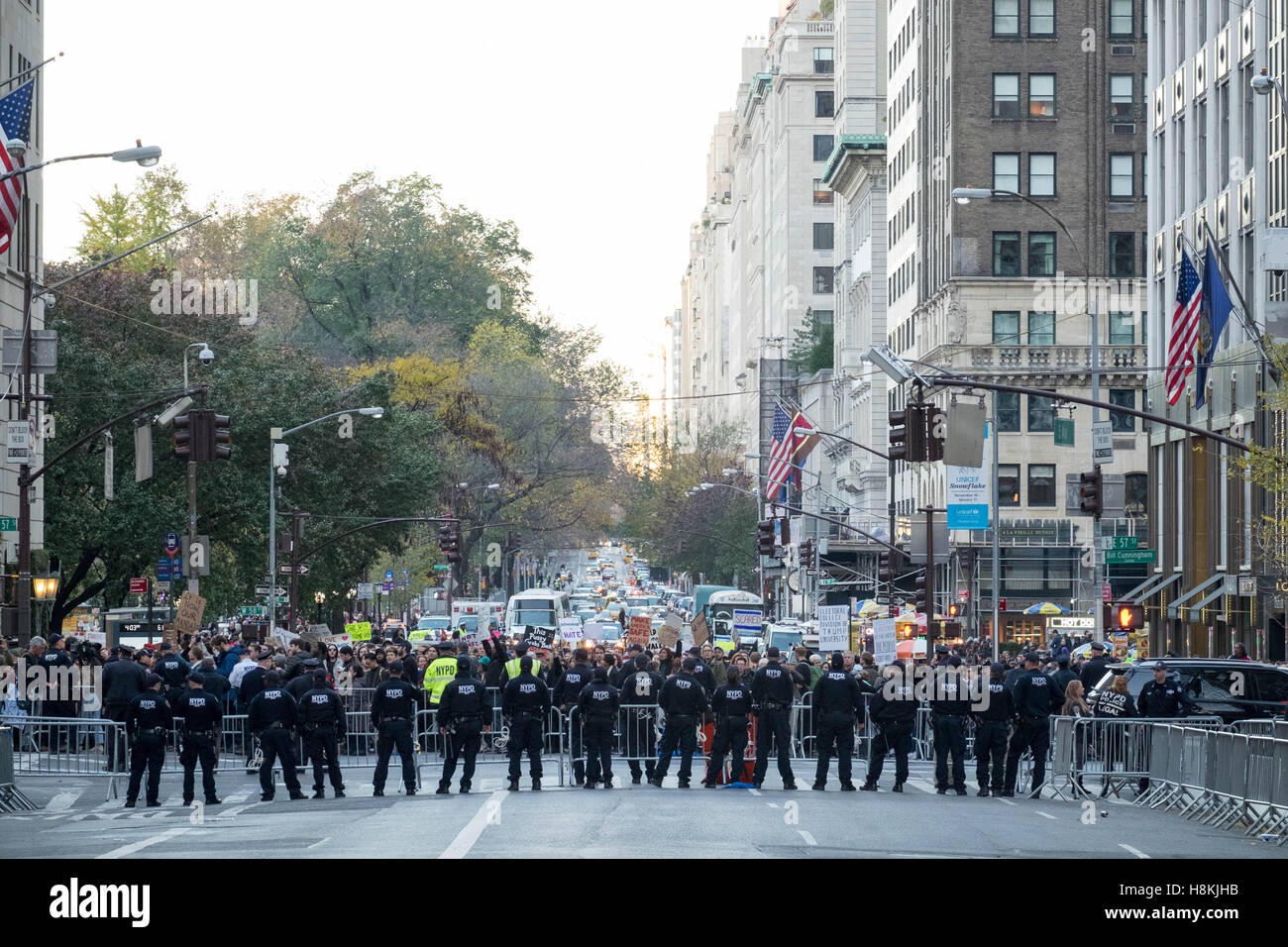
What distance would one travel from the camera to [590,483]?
96.1 metres

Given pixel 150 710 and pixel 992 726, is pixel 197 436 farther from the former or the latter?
pixel 992 726

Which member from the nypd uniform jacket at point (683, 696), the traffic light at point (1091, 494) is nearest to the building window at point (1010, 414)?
the traffic light at point (1091, 494)

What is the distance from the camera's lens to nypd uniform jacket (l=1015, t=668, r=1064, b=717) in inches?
989

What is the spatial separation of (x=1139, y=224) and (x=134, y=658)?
56.0 metres

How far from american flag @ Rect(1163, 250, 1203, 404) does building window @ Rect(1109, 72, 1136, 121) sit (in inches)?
1434

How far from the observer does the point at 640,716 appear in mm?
28297

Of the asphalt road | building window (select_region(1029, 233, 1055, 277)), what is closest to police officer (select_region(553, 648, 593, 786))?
the asphalt road

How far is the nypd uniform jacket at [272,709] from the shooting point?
78.4 feet

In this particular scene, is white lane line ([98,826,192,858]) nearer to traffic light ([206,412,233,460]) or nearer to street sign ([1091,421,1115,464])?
traffic light ([206,412,233,460])

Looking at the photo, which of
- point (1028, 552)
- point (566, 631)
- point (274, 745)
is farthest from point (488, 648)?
A: point (1028, 552)

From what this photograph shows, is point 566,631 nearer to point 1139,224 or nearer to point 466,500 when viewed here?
point 466,500

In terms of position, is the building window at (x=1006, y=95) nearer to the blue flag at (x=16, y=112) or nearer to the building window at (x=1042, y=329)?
the building window at (x=1042, y=329)

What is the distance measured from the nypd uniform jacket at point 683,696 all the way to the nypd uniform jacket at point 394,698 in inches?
125

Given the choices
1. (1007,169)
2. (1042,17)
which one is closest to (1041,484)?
(1007,169)
